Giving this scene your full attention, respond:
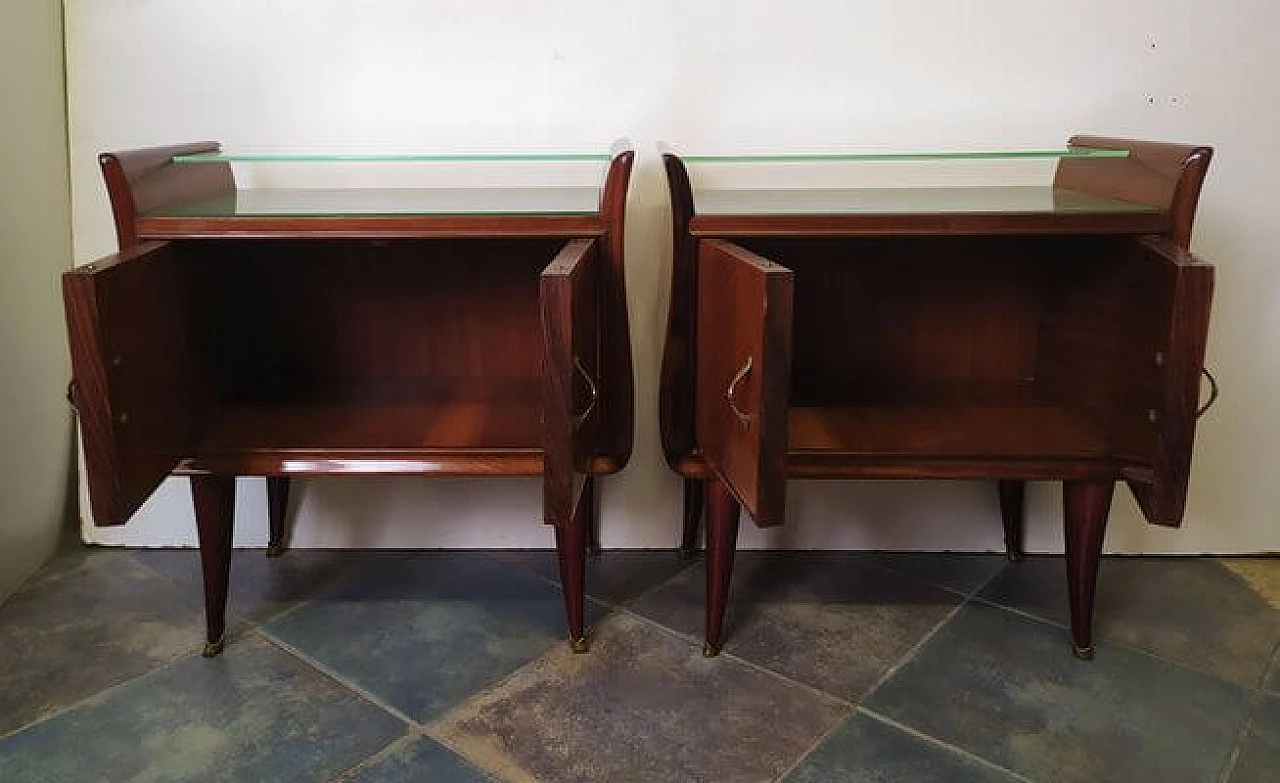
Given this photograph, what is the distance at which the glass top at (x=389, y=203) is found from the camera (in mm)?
1472

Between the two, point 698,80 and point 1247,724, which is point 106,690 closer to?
point 698,80

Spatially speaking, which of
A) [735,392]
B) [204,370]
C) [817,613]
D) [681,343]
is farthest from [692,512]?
[204,370]

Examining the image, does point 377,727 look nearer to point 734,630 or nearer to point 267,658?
point 267,658

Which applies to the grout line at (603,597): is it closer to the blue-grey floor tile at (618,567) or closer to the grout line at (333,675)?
the blue-grey floor tile at (618,567)

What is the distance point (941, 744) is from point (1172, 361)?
0.55 m

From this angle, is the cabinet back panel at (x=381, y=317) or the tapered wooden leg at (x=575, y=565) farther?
the cabinet back panel at (x=381, y=317)

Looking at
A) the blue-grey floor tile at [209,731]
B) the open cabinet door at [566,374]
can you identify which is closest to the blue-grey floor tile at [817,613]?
the open cabinet door at [566,374]

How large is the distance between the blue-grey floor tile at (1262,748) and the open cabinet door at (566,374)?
88 cm

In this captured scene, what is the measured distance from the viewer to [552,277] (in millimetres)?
1233

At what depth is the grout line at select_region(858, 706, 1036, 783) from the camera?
1.32m

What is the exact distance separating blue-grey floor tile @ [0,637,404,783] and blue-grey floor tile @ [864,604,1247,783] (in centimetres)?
71

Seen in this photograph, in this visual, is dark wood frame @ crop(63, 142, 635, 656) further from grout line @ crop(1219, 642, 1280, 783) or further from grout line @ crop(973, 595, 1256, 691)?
grout line @ crop(1219, 642, 1280, 783)

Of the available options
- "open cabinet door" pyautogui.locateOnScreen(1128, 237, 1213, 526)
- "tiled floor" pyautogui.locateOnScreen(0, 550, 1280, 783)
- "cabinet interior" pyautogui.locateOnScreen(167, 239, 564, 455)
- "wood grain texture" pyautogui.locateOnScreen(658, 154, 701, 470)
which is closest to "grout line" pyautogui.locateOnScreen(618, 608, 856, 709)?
"tiled floor" pyautogui.locateOnScreen(0, 550, 1280, 783)

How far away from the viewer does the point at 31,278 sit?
5.91 feet
